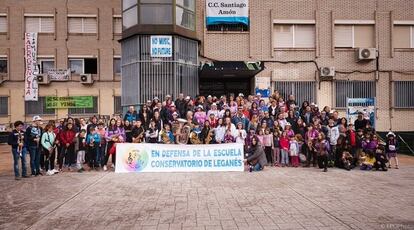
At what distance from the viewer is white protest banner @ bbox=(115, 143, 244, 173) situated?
1275 cm

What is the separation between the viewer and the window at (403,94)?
22242 mm

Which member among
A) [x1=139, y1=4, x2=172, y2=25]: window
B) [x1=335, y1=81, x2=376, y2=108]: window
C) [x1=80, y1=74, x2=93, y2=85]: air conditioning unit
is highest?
[x1=139, y1=4, x2=172, y2=25]: window

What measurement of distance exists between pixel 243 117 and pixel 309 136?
2.57 meters

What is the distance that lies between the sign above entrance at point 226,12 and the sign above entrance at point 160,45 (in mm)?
3860

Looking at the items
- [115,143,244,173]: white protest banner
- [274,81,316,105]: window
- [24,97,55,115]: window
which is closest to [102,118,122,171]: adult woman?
[115,143,244,173]: white protest banner

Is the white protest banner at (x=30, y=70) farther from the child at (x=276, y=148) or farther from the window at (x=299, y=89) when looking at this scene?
the child at (x=276, y=148)

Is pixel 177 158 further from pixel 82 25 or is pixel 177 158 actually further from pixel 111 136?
pixel 82 25

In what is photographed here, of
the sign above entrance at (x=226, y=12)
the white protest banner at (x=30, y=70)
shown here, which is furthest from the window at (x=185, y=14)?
the white protest banner at (x=30, y=70)

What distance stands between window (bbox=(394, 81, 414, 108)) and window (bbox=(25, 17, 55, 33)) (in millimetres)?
25773

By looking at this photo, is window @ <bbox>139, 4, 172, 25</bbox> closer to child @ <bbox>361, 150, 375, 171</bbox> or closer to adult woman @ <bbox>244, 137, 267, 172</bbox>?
adult woman @ <bbox>244, 137, 267, 172</bbox>

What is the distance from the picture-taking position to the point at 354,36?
2239cm

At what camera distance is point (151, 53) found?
717 inches

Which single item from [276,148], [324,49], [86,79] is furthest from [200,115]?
[86,79]

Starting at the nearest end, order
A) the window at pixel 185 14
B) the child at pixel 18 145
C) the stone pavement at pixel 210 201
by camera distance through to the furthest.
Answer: the stone pavement at pixel 210 201
the child at pixel 18 145
the window at pixel 185 14
